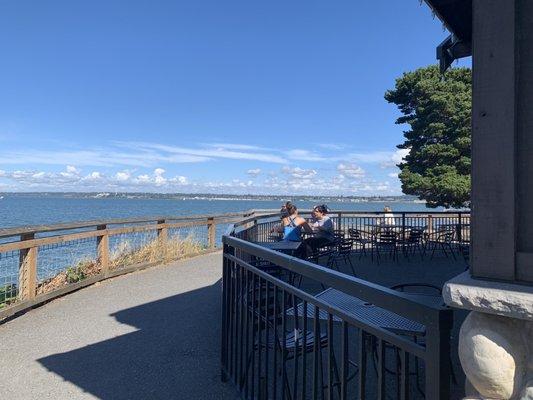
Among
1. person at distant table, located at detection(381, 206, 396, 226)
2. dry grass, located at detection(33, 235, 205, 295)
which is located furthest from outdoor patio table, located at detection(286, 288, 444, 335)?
person at distant table, located at detection(381, 206, 396, 226)

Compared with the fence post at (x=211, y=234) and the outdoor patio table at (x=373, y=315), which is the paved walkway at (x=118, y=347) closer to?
the outdoor patio table at (x=373, y=315)

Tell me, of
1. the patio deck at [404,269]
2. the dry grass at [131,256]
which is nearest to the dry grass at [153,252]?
the dry grass at [131,256]

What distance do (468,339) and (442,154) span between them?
20.6 m

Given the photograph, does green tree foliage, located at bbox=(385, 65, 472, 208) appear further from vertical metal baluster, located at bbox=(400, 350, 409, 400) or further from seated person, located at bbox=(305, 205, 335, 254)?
vertical metal baluster, located at bbox=(400, 350, 409, 400)

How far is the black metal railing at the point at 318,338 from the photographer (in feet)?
4.97

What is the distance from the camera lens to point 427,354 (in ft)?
4.88

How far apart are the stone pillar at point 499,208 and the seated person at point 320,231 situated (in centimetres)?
594

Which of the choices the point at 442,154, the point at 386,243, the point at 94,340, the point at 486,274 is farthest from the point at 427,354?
the point at 442,154

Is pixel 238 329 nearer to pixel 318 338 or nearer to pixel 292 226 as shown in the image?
pixel 318 338

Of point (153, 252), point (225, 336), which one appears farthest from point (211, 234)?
point (225, 336)

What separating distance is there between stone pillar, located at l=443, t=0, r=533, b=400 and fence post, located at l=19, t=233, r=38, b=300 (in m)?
5.78

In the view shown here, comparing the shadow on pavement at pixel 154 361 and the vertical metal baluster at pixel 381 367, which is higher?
the vertical metal baluster at pixel 381 367

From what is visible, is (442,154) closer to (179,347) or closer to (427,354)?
(179,347)

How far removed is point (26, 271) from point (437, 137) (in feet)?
64.1
